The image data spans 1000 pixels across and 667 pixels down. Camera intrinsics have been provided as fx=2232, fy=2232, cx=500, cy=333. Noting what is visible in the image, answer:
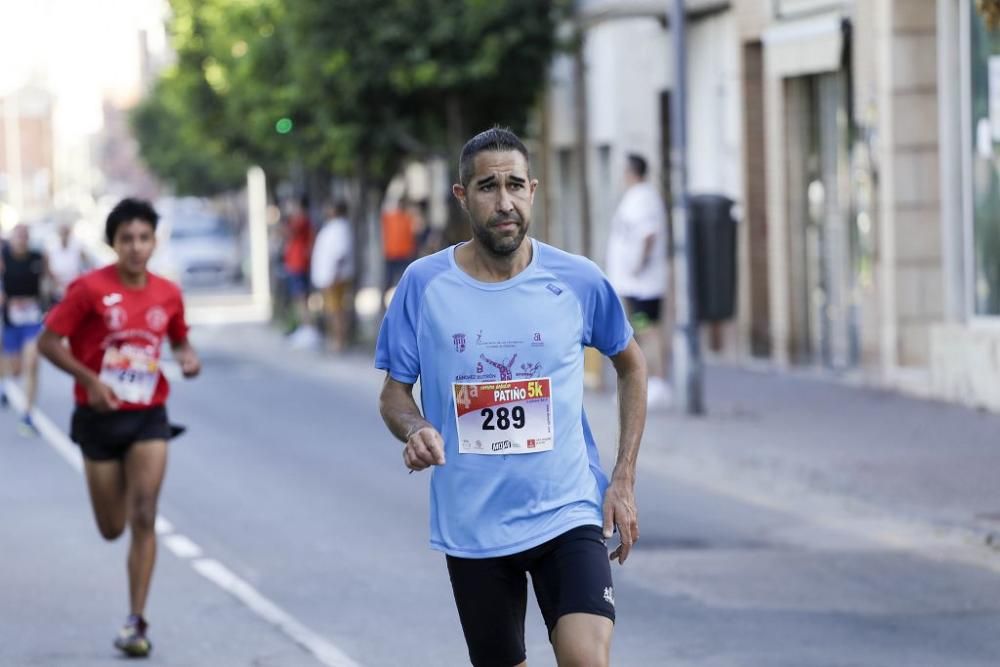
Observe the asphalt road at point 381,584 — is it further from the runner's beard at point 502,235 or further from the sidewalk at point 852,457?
the runner's beard at point 502,235

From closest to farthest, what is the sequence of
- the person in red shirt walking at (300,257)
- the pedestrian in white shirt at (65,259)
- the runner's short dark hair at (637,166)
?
the runner's short dark hair at (637,166) → the pedestrian in white shirt at (65,259) → the person in red shirt walking at (300,257)

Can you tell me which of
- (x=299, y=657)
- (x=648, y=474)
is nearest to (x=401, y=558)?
(x=299, y=657)

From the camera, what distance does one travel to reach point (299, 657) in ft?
27.9

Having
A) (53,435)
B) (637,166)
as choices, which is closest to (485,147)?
(637,166)

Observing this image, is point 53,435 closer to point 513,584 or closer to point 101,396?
point 101,396

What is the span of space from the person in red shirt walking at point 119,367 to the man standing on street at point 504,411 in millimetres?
3382

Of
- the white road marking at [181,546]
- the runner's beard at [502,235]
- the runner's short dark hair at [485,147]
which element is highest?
the runner's short dark hair at [485,147]

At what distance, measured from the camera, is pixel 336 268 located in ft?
93.1

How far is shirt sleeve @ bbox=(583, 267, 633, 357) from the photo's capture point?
18.7ft

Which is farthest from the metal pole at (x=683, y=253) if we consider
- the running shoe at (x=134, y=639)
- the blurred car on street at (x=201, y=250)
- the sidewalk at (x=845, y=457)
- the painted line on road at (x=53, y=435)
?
the blurred car on street at (x=201, y=250)

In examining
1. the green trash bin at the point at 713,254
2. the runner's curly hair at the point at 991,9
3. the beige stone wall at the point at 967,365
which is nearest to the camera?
the runner's curly hair at the point at 991,9

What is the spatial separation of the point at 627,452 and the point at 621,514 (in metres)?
0.16

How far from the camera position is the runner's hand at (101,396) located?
8797 mm

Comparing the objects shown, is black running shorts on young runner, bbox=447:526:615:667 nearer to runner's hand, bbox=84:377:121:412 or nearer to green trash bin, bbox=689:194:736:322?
runner's hand, bbox=84:377:121:412
